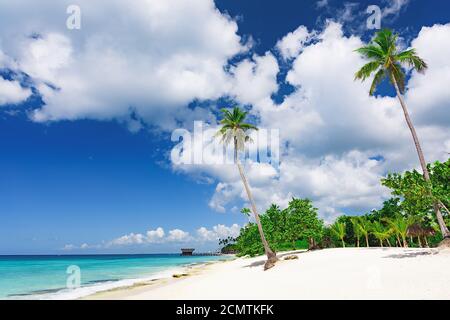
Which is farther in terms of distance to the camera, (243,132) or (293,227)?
(293,227)

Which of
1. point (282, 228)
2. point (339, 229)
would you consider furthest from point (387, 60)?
point (339, 229)

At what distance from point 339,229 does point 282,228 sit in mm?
14457

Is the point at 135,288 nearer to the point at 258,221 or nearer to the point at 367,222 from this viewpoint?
the point at 258,221

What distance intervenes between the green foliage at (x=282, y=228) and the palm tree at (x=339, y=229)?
6279mm

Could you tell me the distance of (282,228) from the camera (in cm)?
3259

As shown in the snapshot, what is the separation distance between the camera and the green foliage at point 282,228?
28.6 metres

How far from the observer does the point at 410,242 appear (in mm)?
41094

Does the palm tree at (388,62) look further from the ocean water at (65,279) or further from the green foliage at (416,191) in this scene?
the ocean water at (65,279)

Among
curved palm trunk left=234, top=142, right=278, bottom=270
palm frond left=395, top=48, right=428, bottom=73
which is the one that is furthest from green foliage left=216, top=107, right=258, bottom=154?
palm frond left=395, top=48, right=428, bottom=73

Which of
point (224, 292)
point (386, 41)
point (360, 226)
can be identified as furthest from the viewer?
point (360, 226)
